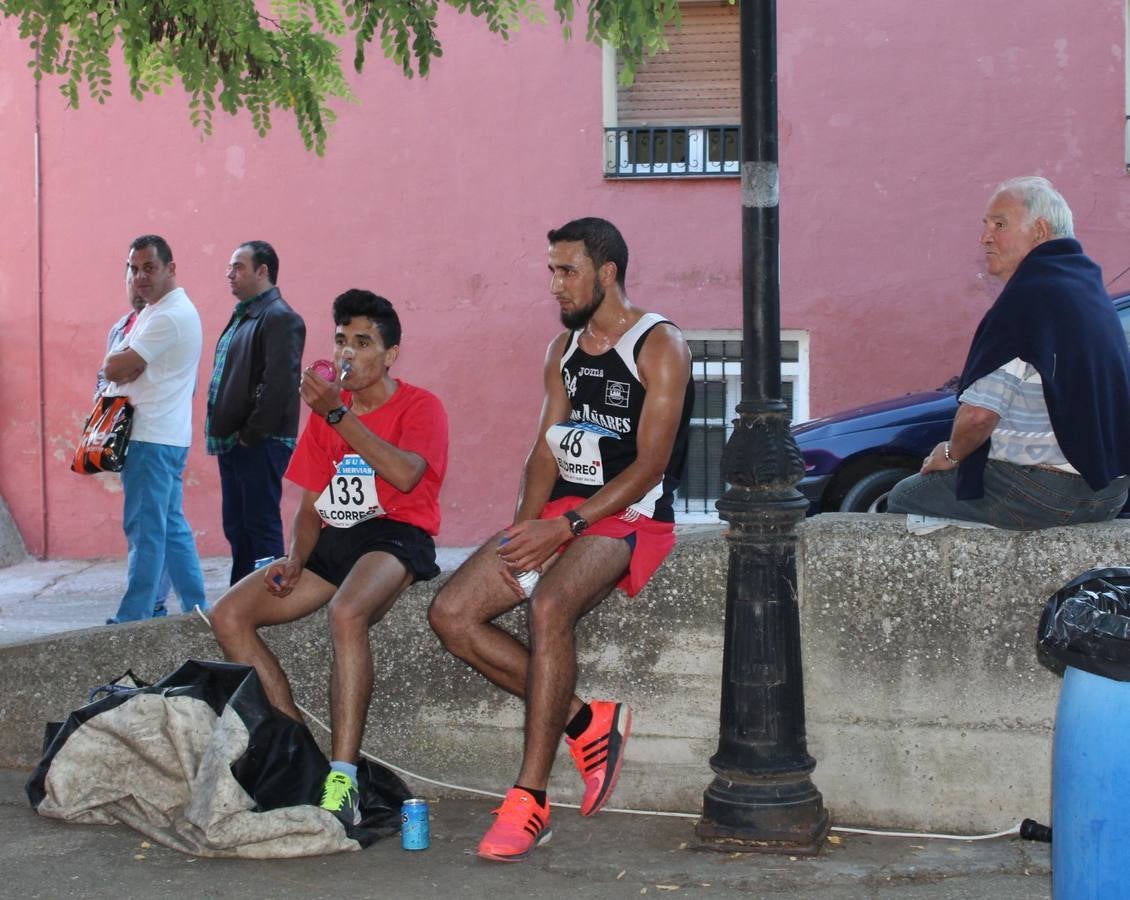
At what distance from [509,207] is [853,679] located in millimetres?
7199

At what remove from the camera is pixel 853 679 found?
15.5 ft

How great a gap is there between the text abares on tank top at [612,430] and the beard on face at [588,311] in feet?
0.36

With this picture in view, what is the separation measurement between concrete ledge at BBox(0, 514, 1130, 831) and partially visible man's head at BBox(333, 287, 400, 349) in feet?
2.75

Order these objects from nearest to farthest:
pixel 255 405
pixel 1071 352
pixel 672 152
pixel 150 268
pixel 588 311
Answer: pixel 1071 352, pixel 588 311, pixel 255 405, pixel 150 268, pixel 672 152

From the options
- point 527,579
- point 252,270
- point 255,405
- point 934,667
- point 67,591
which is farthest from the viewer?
point 67,591

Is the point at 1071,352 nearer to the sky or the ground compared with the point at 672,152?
nearer to the ground

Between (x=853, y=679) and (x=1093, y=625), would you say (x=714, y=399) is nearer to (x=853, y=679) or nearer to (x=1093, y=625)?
Result: (x=853, y=679)

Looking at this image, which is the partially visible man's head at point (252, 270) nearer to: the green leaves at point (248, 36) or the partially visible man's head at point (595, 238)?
the green leaves at point (248, 36)

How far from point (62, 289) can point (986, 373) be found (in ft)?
29.1

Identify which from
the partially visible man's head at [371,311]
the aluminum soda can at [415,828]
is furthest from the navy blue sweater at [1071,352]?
the aluminum soda can at [415,828]

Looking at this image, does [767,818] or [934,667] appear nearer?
[767,818]

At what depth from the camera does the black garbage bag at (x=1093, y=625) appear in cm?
334

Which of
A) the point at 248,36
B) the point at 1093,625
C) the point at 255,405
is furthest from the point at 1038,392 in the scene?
the point at 255,405

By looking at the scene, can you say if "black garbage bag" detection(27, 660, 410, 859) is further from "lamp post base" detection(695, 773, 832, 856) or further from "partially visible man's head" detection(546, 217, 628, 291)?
"partially visible man's head" detection(546, 217, 628, 291)
